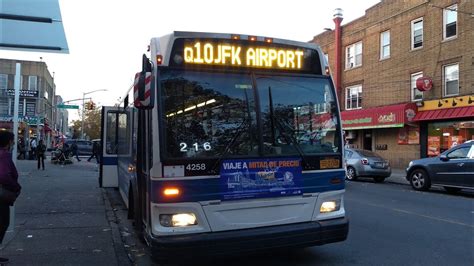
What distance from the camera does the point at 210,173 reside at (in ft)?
17.1

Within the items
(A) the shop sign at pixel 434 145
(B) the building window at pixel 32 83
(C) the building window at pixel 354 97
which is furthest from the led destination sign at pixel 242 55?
(B) the building window at pixel 32 83

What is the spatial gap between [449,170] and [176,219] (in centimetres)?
1172

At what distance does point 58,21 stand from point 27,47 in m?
0.71

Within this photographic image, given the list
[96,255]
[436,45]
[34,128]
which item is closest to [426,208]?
[96,255]

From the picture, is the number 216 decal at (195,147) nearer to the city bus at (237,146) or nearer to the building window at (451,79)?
the city bus at (237,146)

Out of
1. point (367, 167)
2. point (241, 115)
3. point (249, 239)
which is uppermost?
point (241, 115)

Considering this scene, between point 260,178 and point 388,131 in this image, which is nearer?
point 260,178

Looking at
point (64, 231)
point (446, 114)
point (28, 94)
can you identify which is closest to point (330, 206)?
point (64, 231)

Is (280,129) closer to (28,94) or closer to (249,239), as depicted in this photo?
(249,239)

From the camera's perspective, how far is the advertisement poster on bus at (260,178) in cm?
529

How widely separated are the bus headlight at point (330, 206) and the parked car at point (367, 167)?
12.9 meters

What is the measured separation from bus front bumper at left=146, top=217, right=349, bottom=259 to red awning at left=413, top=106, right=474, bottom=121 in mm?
17175

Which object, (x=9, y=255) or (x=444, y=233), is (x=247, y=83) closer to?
(x=9, y=255)

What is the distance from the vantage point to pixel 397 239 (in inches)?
296
